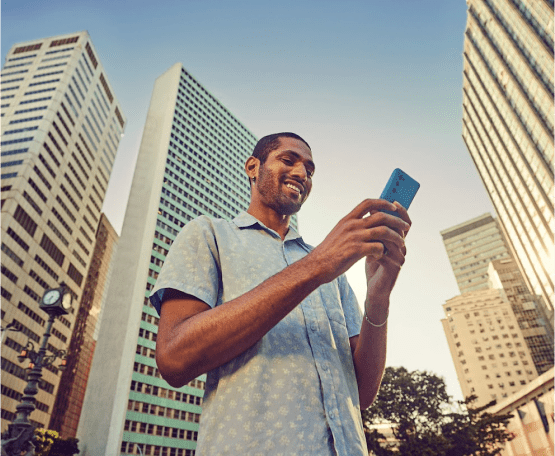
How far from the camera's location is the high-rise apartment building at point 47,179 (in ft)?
218

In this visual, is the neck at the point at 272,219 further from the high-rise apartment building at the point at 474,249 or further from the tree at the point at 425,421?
the high-rise apartment building at the point at 474,249

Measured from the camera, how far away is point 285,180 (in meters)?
2.02

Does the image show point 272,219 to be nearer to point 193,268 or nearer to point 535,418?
point 193,268

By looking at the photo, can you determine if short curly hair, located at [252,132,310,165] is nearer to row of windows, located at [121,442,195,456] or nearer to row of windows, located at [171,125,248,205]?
row of windows, located at [121,442,195,456]

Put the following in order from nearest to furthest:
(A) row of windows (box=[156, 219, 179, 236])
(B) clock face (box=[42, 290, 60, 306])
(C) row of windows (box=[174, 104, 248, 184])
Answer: (B) clock face (box=[42, 290, 60, 306]) → (A) row of windows (box=[156, 219, 179, 236]) → (C) row of windows (box=[174, 104, 248, 184])

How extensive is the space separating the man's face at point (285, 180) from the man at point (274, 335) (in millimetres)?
369

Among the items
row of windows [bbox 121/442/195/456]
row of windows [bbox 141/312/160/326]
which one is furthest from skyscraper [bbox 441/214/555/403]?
row of windows [bbox 141/312/160/326]

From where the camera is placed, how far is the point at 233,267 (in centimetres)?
155

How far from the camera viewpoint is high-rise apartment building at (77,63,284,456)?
60000mm

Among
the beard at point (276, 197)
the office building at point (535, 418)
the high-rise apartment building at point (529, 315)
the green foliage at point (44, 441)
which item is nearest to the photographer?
the beard at point (276, 197)

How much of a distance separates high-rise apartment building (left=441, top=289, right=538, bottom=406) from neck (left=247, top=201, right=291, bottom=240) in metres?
98.9

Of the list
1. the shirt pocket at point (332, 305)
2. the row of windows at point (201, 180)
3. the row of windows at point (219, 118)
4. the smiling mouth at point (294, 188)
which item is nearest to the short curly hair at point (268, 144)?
the smiling mouth at point (294, 188)

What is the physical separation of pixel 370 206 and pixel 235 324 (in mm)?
652

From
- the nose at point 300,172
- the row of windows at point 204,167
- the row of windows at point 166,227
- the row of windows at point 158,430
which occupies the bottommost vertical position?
the nose at point 300,172
